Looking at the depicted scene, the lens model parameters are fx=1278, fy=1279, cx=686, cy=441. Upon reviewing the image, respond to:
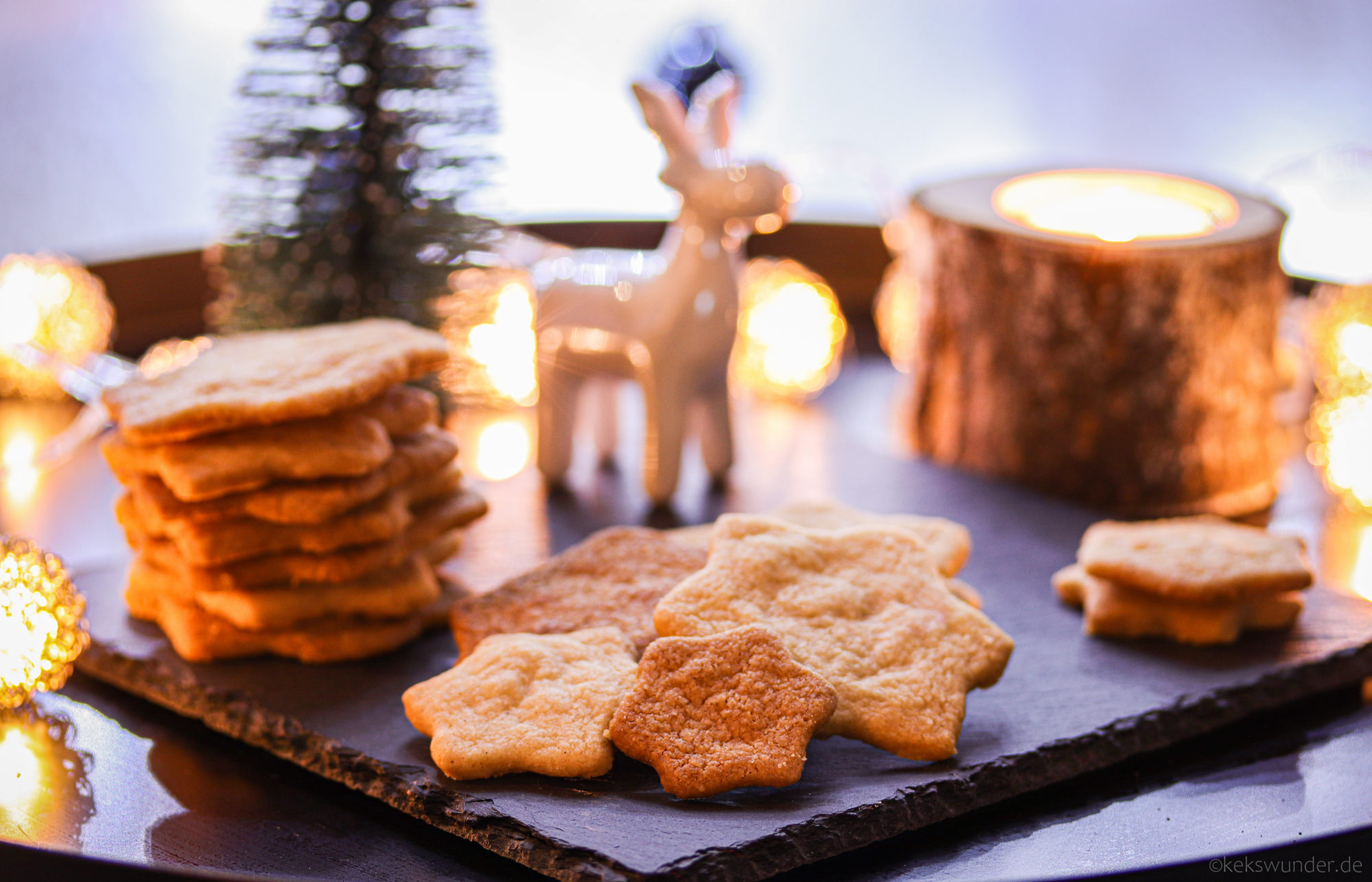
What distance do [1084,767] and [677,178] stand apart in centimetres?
106

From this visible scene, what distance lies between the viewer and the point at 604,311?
2.13 metres

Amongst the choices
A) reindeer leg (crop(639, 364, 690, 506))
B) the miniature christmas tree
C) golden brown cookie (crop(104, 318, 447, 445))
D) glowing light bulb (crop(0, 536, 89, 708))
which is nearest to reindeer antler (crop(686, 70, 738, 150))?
reindeer leg (crop(639, 364, 690, 506))

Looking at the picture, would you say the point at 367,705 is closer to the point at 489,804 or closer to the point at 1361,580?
the point at 489,804

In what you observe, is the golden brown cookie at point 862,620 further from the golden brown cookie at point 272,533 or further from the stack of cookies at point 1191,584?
the golden brown cookie at point 272,533

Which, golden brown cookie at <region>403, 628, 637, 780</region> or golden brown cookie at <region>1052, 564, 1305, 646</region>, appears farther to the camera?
golden brown cookie at <region>1052, 564, 1305, 646</region>

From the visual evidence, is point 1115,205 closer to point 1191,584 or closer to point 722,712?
point 1191,584

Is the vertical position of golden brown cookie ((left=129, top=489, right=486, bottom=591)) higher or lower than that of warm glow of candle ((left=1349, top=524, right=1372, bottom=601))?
higher

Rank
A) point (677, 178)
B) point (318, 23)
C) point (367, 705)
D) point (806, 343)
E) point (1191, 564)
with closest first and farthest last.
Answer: point (367, 705)
point (1191, 564)
point (677, 178)
point (318, 23)
point (806, 343)

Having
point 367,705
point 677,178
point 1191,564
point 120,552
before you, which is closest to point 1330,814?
point 1191,564

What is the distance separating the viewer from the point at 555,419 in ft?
7.48

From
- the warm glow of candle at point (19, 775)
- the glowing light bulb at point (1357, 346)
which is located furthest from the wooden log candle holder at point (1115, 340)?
the warm glow of candle at point (19, 775)

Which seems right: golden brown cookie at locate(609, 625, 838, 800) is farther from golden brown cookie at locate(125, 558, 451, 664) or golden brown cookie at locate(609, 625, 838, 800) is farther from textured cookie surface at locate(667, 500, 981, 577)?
golden brown cookie at locate(125, 558, 451, 664)

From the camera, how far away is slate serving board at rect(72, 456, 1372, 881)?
1.26 meters

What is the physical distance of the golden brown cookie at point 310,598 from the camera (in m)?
1.62
